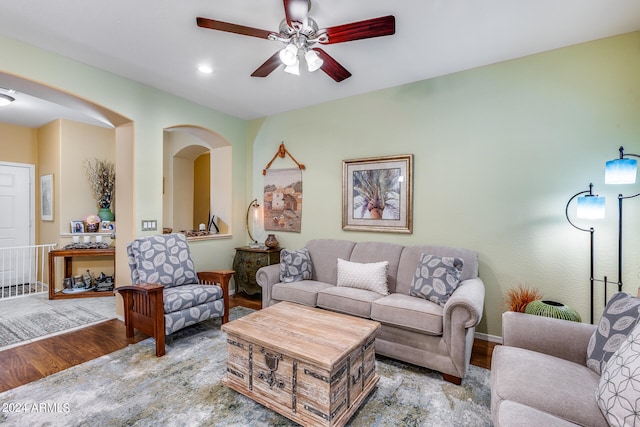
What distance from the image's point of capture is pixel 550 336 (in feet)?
5.73

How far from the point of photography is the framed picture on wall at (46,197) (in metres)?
4.88

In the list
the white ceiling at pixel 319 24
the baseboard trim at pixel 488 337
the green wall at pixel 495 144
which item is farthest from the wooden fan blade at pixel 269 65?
the baseboard trim at pixel 488 337

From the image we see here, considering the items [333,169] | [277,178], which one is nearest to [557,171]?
[333,169]

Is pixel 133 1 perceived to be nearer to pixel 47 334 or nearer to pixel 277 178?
pixel 277 178

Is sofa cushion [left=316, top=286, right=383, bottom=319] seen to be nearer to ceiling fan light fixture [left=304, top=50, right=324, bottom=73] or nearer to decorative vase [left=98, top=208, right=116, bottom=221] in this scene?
ceiling fan light fixture [left=304, top=50, right=324, bottom=73]

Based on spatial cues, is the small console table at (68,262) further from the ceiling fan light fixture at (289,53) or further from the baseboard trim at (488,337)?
the baseboard trim at (488,337)

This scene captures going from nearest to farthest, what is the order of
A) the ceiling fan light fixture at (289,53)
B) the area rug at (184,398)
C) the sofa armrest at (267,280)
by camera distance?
the area rug at (184,398) < the ceiling fan light fixture at (289,53) < the sofa armrest at (267,280)

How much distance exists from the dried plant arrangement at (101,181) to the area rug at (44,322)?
1855mm

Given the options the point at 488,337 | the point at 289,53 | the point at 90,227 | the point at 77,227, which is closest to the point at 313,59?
the point at 289,53

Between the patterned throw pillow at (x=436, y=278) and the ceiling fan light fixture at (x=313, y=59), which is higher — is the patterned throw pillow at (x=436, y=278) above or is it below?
below

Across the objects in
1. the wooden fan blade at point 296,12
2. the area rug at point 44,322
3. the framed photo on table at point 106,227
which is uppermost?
the wooden fan blade at point 296,12

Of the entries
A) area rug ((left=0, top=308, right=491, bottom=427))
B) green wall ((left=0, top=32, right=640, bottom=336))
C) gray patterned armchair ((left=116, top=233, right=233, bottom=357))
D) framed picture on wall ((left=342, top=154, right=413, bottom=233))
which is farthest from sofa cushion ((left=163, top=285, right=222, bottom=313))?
framed picture on wall ((left=342, top=154, right=413, bottom=233))

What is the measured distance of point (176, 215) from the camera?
5.69 meters

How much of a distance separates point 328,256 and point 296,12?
247cm
